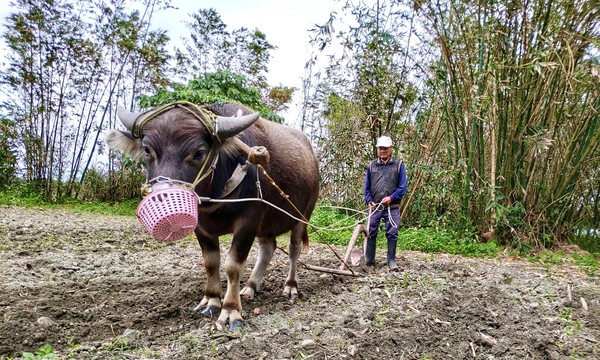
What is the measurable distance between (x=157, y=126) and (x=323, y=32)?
3.97 m

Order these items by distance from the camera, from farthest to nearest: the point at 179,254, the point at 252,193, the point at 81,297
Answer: the point at 179,254 < the point at 81,297 < the point at 252,193

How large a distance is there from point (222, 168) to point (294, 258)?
1.49 metres

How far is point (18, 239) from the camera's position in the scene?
5988 millimetres

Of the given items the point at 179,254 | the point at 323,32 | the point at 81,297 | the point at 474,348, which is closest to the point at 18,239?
the point at 179,254

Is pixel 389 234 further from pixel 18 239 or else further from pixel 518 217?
pixel 18 239

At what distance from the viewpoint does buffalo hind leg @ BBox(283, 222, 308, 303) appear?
402 cm

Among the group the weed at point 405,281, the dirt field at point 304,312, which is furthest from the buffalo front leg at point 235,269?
the weed at point 405,281

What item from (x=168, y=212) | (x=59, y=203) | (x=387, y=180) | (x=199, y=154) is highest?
(x=199, y=154)

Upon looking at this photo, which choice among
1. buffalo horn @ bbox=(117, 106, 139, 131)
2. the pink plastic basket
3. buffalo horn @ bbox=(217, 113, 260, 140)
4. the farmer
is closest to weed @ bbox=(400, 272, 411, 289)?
the farmer

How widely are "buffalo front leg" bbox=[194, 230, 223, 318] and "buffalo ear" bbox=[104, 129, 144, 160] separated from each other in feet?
2.33

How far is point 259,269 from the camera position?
4129 millimetres

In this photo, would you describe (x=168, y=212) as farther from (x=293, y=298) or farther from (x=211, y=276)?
(x=293, y=298)

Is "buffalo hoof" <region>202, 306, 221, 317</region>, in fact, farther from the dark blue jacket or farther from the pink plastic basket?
the dark blue jacket

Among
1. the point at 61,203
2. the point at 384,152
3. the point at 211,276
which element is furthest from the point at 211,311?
the point at 61,203
